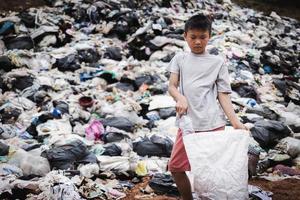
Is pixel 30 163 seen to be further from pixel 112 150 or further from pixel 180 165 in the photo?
pixel 180 165

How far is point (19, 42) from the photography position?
6.66 m

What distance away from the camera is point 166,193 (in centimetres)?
312

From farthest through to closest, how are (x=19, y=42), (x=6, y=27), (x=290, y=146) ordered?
(x=6, y=27)
(x=19, y=42)
(x=290, y=146)

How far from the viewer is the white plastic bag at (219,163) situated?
1949mm

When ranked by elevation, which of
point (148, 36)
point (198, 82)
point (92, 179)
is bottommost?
point (92, 179)

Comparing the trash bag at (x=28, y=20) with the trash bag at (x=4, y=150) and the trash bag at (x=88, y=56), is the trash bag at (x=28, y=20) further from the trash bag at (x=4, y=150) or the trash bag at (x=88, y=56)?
the trash bag at (x=4, y=150)

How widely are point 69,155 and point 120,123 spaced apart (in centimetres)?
97

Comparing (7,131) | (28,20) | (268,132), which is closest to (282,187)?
(268,132)

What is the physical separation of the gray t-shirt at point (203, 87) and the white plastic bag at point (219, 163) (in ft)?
0.36

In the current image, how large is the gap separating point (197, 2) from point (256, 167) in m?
7.73

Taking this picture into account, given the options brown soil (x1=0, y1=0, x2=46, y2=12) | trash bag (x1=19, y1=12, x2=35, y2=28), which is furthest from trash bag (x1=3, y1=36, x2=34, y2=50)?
brown soil (x1=0, y1=0, x2=46, y2=12)

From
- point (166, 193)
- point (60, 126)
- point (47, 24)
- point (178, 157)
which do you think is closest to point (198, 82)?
point (178, 157)

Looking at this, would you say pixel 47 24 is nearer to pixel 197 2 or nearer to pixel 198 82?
pixel 197 2

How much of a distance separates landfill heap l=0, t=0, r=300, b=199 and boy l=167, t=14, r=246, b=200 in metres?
1.15
